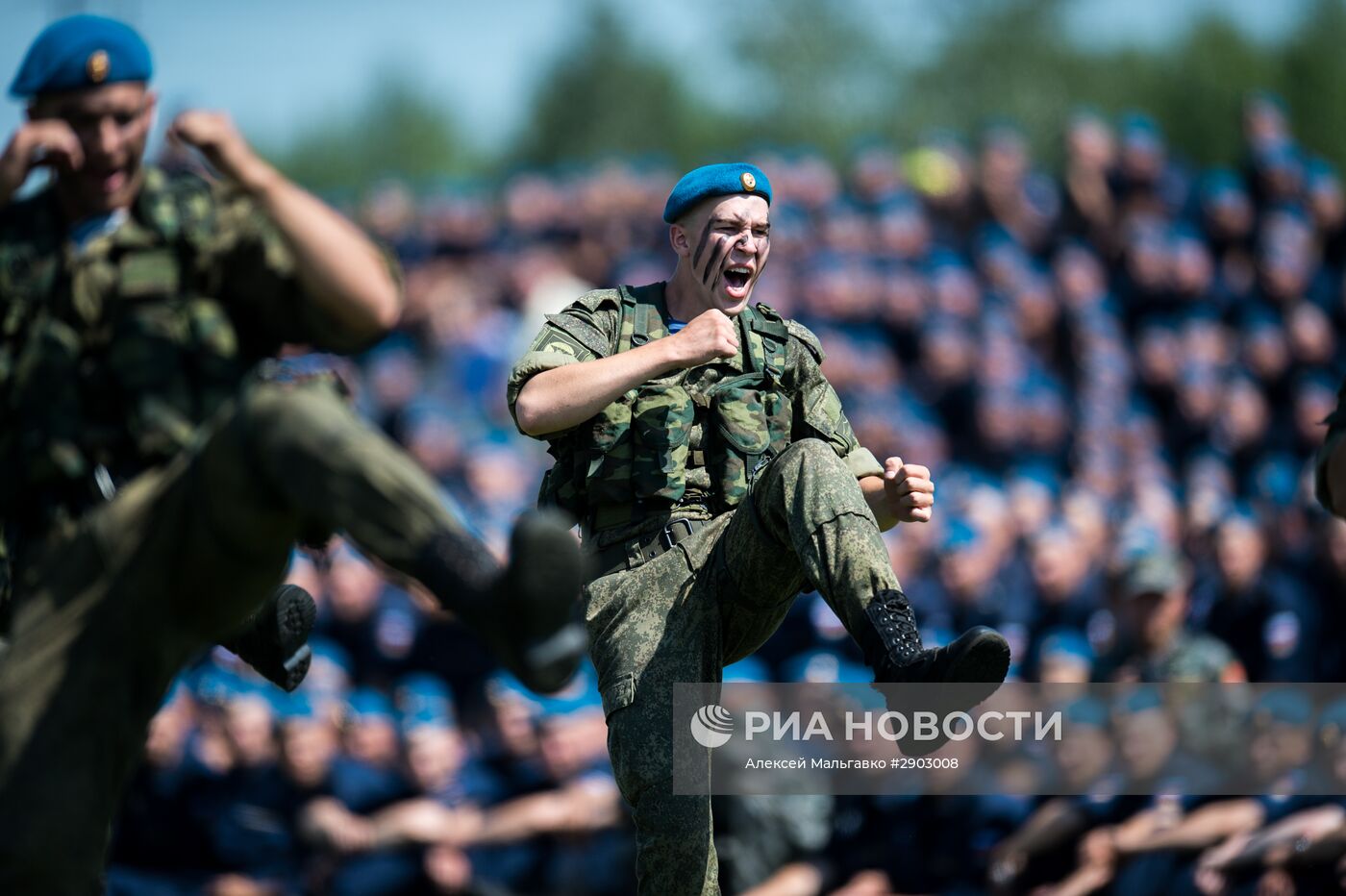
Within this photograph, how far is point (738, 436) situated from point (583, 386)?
66 cm

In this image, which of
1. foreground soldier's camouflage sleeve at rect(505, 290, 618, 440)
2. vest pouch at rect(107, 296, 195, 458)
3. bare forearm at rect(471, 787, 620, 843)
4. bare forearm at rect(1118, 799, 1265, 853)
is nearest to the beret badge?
vest pouch at rect(107, 296, 195, 458)

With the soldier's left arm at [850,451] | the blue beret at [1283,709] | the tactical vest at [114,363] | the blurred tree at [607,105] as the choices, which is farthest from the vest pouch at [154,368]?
the blurred tree at [607,105]

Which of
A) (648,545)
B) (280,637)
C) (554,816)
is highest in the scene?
(554,816)

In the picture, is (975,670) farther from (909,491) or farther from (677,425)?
(677,425)

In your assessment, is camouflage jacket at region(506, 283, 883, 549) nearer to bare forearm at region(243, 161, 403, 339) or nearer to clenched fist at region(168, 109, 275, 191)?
bare forearm at region(243, 161, 403, 339)

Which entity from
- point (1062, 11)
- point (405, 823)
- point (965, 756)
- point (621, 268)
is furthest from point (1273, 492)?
point (1062, 11)

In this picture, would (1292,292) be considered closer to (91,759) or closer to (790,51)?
(91,759)

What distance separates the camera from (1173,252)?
38.1 feet

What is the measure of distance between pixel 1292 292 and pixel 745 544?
6943 mm

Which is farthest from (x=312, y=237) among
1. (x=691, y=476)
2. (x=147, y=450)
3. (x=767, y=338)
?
(x=767, y=338)

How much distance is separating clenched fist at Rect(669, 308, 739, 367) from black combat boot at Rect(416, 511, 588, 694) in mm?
1412

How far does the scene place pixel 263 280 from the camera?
14.2 ft

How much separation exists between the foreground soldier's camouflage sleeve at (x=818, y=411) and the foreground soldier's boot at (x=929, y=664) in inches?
38.4

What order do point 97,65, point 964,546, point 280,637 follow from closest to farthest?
point 97,65, point 280,637, point 964,546
